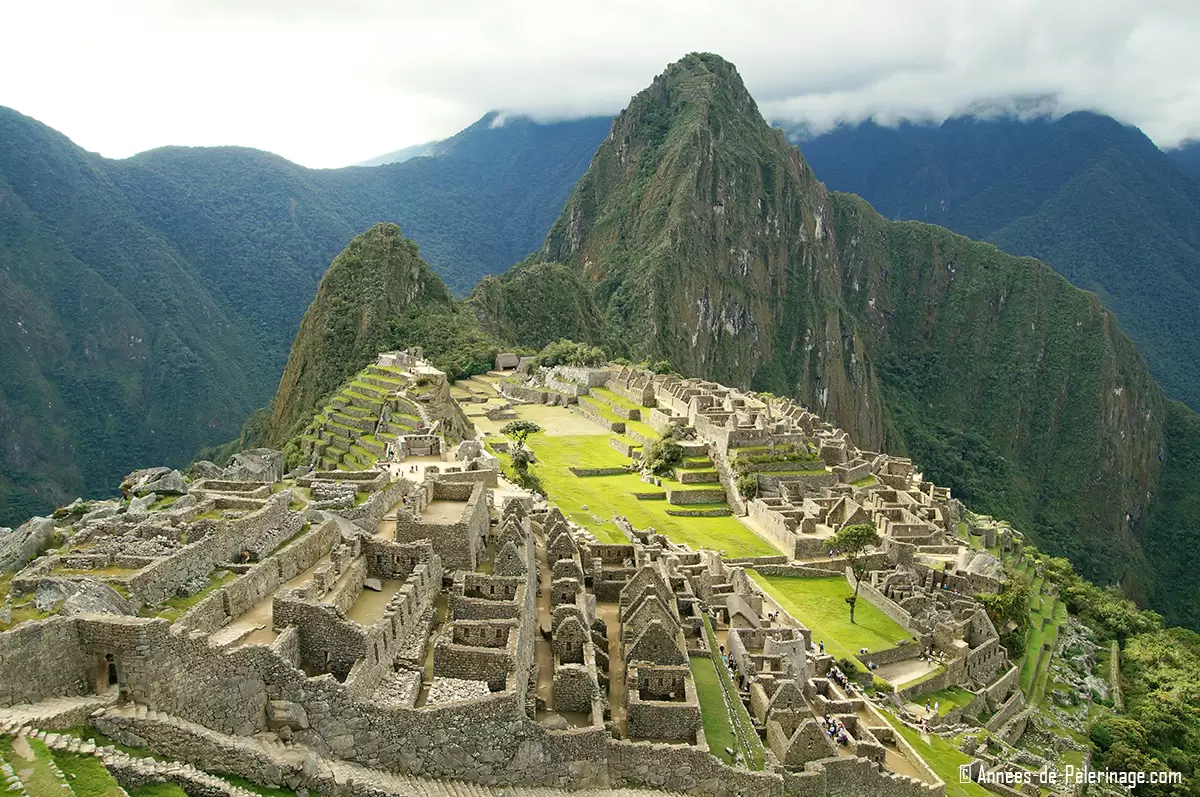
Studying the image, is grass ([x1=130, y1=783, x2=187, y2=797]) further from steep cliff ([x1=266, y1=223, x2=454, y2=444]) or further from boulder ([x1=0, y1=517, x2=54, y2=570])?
steep cliff ([x1=266, y1=223, x2=454, y2=444])

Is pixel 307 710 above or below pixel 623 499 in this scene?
above

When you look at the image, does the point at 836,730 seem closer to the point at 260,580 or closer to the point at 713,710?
the point at 713,710

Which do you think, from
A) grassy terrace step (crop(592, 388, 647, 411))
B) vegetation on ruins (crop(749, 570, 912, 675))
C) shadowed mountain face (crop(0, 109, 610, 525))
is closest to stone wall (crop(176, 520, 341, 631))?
vegetation on ruins (crop(749, 570, 912, 675))

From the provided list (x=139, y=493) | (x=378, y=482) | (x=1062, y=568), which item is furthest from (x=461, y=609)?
(x=1062, y=568)

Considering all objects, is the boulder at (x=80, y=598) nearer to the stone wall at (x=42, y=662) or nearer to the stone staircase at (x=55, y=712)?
the stone wall at (x=42, y=662)

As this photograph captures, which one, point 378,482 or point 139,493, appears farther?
point 378,482

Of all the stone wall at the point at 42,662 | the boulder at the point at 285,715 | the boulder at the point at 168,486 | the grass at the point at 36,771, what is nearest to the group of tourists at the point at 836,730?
the boulder at the point at 285,715

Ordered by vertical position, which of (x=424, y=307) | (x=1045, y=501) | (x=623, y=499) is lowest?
(x=1045, y=501)

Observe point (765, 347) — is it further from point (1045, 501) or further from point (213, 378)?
point (213, 378)
